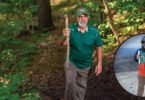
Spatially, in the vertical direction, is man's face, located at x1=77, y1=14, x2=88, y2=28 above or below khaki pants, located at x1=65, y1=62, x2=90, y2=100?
above

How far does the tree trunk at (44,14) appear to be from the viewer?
11.5 meters

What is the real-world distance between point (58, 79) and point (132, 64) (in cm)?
381

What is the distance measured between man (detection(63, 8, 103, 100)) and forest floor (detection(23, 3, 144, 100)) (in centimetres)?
129

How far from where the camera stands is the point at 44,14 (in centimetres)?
1171

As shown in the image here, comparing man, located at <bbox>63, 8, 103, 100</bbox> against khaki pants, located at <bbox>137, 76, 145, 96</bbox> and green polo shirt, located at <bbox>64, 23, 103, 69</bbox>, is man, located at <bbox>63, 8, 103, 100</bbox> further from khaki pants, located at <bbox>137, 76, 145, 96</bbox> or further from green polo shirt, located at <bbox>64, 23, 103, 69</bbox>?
khaki pants, located at <bbox>137, 76, 145, 96</bbox>

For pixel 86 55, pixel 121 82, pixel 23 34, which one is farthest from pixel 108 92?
pixel 23 34

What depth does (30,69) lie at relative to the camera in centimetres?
786

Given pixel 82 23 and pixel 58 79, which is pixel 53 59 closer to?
pixel 58 79

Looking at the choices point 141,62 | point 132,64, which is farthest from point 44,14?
point 141,62

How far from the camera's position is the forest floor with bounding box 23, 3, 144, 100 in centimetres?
554

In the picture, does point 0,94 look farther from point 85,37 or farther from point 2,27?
point 2,27

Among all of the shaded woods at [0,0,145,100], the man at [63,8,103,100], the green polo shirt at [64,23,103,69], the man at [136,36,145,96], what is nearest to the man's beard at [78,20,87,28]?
the man at [63,8,103,100]

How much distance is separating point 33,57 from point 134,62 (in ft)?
Answer: 18.2

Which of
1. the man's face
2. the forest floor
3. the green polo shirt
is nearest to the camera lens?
the man's face
